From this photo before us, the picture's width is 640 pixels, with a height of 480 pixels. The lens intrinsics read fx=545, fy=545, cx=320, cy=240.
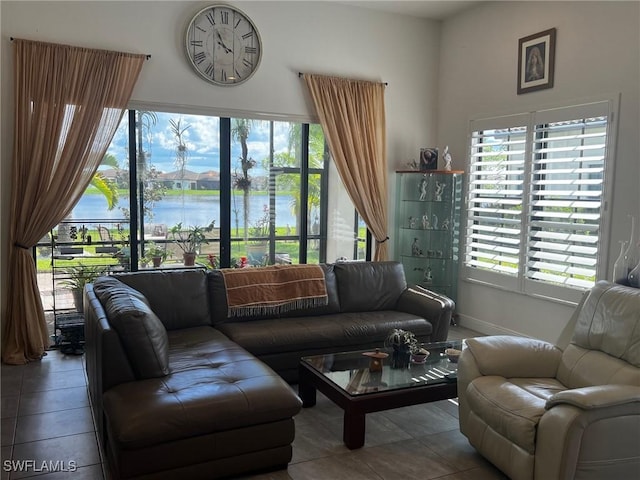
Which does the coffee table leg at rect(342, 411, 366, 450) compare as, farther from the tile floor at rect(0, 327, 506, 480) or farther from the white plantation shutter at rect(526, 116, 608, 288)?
the white plantation shutter at rect(526, 116, 608, 288)

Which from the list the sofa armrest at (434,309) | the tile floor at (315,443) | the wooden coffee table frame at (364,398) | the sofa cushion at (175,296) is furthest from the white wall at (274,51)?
the wooden coffee table frame at (364,398)

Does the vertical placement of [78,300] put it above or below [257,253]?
below

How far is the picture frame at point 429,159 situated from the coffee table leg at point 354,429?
333 centimetres

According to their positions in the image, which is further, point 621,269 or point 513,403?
point 621,269

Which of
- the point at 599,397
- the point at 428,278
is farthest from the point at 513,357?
the point at 428,278

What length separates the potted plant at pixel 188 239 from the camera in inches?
206

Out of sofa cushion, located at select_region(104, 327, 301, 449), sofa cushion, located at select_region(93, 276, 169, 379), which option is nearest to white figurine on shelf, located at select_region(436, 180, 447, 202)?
sofa cushion, located at select_region(104, 327, 301, 449)

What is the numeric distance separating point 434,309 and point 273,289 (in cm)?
131

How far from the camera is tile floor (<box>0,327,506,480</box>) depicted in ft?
9.07

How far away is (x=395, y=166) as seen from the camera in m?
6.07

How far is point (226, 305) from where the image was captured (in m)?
Answer: 4.11

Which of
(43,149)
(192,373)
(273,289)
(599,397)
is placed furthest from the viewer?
(43,149)

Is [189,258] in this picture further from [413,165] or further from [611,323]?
[611,323]

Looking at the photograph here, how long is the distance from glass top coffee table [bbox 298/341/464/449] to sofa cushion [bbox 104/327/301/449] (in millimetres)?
408
